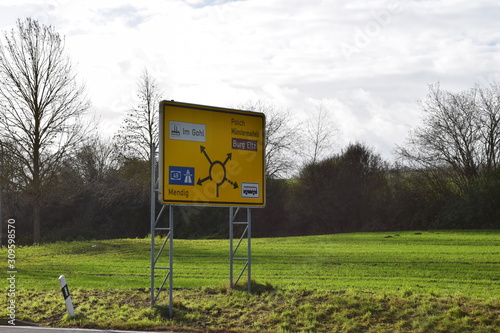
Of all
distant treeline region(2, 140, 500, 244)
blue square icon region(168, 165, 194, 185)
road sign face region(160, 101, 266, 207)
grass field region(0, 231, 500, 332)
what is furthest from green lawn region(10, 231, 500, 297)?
distant treeline region(2, 140, 500, 244)

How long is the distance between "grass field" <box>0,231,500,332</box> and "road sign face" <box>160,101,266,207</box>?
2.01 metres

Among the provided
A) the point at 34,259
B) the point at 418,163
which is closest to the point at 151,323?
the point at 34,259

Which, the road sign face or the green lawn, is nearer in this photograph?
the road sign face

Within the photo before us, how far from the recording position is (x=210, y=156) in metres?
12.5

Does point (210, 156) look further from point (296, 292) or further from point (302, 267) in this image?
point (302, 267)

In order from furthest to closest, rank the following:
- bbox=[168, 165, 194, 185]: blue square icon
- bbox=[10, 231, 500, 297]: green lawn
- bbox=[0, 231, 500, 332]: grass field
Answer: bbox=[10, 231, 500, 297]: green lawn
bbox=[168, 165, 194, 185]: blue square icon
bbox=[0, 231, 500, 332]: grass field

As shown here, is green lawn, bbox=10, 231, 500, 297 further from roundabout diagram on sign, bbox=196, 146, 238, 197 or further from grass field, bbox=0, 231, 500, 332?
roundabout diagram on sign, bbox=196, 146, 238, 197

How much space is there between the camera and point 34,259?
973 inches

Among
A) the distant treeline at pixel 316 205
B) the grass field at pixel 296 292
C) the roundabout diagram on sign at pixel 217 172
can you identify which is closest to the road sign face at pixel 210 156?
the roundabout diagram on sign at pixel 217 172

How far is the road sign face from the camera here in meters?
11.8

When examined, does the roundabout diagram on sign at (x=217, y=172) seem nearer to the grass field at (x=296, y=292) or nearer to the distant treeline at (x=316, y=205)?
the grass field at (x=296, y=292)

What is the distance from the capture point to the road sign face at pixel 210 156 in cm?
1179

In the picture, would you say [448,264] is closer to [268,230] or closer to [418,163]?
[418,163]

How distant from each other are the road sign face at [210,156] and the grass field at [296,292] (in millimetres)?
2013
